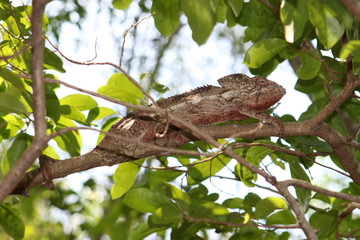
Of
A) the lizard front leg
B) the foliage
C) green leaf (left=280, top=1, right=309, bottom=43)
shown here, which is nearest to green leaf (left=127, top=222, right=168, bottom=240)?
the foliage

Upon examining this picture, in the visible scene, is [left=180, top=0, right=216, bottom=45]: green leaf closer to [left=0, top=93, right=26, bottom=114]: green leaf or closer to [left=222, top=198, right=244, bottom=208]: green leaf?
[left=0, top=93, right=26, bottom=114]: green leaf

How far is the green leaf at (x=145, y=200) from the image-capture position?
2623 millimetres

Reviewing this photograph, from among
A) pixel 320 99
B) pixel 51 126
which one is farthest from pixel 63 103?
pixel 320 99

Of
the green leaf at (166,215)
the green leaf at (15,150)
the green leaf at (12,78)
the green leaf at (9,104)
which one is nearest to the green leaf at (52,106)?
the green leaf at (15,150)

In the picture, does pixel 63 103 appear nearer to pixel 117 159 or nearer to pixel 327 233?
pixel 117 159

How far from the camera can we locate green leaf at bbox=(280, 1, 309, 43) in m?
1.95

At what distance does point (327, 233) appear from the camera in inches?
110

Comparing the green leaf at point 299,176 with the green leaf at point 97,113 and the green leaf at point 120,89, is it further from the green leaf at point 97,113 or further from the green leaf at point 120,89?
the green leaf at point 97,113

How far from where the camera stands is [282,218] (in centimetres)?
269

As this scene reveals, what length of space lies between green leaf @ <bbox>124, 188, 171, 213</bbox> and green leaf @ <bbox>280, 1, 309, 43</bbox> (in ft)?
3.60

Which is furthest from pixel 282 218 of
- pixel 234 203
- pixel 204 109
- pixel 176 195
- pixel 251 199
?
pixel 204 109

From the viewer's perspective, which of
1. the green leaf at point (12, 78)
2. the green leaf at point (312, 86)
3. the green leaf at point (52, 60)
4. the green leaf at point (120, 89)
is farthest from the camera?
the green leaf at point (312, 86)

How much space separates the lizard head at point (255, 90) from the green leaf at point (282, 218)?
3.28 ft

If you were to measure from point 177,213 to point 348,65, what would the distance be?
1.18 meters
